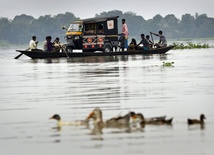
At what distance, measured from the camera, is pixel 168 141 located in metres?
13.0

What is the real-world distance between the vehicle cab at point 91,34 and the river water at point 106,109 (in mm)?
16970

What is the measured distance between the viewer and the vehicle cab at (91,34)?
47.5 m

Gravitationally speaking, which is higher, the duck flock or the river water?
the duck flock

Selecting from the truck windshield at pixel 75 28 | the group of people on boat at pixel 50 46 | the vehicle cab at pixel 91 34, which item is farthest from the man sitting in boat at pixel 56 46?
the truck windshield at pixel 75 28

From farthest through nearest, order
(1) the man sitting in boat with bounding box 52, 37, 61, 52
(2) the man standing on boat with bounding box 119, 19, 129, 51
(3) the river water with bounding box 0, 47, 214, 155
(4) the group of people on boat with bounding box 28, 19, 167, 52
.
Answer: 1. (2) the man standing on boat with bounding box 119, 19, 129, 51
2. (1) the man sitting in boat with bounding box 52, 37, 61, 52
3. (4) the group of people on boat with bounding box 28, 19, 167, 52
4. (3) the river water with bounding box 0, 47, 214, 155

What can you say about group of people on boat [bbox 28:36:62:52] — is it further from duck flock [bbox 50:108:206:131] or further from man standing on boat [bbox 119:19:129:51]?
duck flock [bbox 50:108:206:131]

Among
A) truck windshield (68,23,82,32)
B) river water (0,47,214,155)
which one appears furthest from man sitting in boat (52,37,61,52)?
river water (0,47,214,155)

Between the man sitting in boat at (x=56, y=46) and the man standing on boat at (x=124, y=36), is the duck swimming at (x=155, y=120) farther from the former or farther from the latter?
the man standing on boat at (x=124, y=36)

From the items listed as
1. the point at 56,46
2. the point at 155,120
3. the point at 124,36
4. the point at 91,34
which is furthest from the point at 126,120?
the point at 124,36

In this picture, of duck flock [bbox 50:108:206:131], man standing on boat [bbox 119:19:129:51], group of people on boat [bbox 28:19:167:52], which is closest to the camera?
duck flock [bbox 50:108:206:131]

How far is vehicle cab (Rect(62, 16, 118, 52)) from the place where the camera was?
47500 millimetres

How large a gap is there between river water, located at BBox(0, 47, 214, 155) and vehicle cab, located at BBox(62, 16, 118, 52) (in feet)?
55.7

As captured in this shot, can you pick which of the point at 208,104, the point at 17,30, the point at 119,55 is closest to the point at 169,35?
the point at 17,30

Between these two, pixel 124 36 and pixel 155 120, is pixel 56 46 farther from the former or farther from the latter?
pixel 155 120
